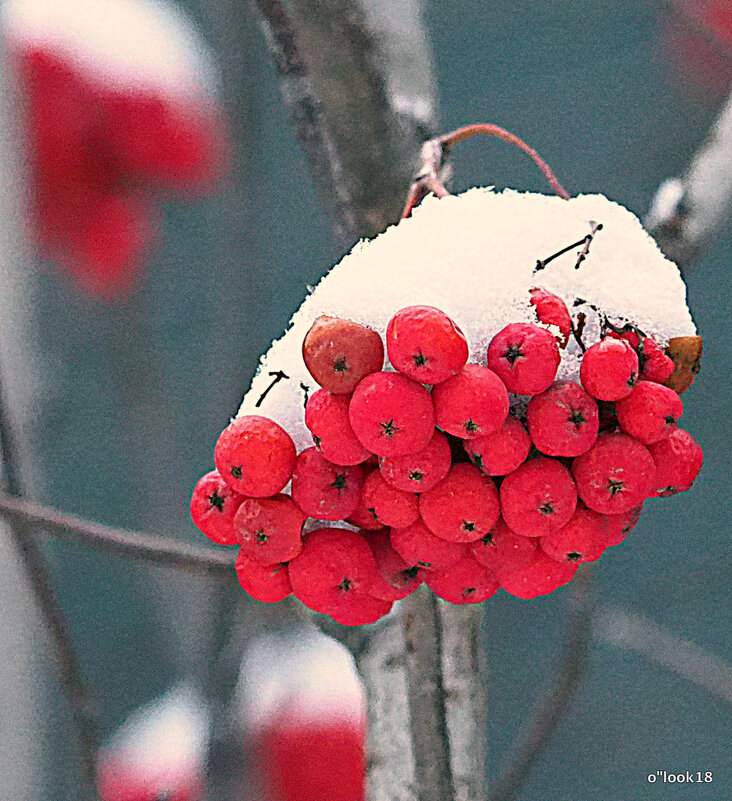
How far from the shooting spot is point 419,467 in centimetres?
24

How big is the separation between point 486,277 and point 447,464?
0.05 meters

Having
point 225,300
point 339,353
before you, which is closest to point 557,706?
point 339,353

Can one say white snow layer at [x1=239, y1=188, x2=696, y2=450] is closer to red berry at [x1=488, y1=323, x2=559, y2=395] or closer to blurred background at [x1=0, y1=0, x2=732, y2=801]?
red berry at [x1=488, y1=323, x2=559, y2=395]

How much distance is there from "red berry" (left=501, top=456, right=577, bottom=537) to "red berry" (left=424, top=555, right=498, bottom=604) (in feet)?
0.07

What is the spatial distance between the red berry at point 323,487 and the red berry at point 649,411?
8cm

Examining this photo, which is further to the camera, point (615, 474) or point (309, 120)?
point (309, 120)

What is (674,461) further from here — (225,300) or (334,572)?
(225,300)

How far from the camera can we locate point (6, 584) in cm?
68

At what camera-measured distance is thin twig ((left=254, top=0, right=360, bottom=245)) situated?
38 cm

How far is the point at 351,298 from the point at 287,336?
0.03 metres

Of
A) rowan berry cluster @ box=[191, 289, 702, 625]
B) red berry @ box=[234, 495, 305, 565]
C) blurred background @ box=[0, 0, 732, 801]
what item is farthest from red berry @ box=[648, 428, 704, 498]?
blurred background @ box=[0, 0, 732, 801]

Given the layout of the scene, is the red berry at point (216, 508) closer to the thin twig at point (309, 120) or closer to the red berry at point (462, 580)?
the red berry at point (462, 580)

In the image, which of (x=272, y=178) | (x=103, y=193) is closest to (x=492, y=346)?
(x=103, y=193)

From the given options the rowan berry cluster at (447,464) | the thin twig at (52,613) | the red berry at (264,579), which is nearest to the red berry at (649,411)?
the rowan berry cluster at (447,464)
